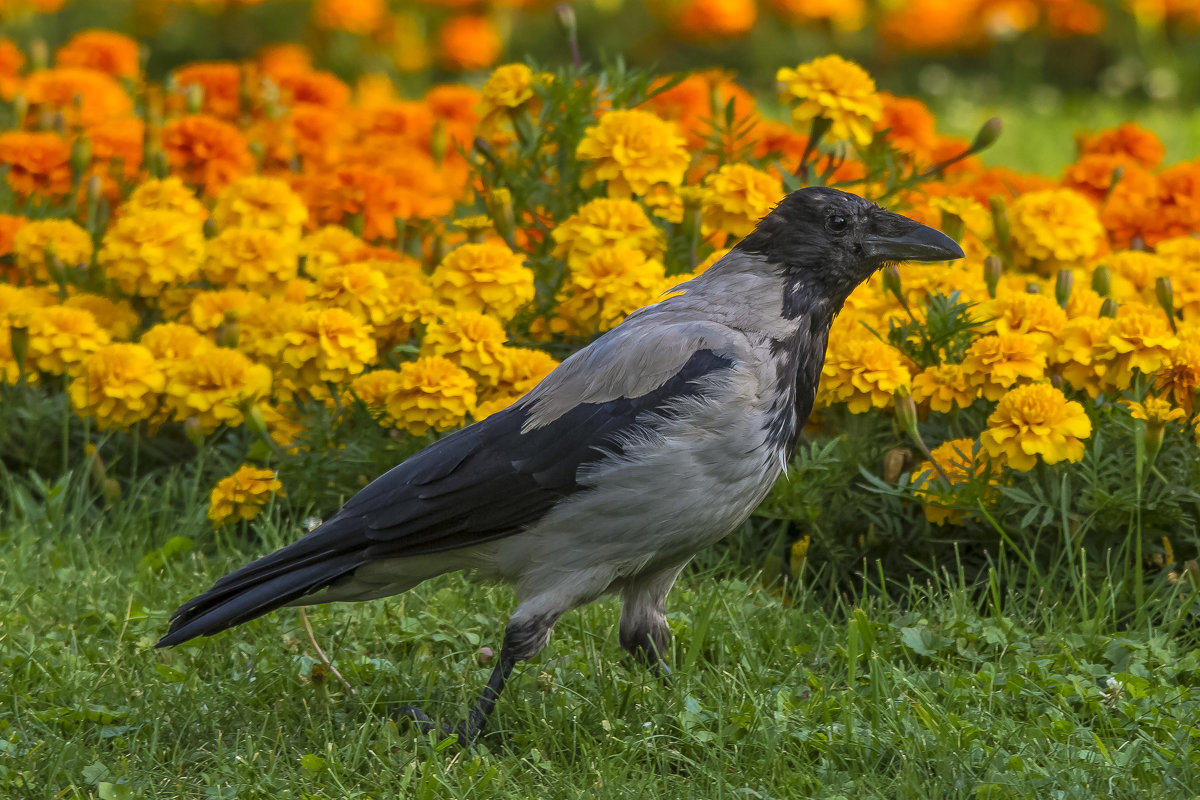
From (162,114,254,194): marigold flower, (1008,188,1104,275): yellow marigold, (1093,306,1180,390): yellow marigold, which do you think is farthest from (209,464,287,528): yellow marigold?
(1008,188,1104,275): yellow marigold

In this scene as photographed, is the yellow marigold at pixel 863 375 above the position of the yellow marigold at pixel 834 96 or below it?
below

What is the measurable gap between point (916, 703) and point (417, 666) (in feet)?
3.96

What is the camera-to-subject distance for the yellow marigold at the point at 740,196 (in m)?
4.32

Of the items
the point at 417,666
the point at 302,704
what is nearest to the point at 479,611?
the point at 417,666

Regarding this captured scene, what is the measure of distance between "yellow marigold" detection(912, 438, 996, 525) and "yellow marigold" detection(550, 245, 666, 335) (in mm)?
915

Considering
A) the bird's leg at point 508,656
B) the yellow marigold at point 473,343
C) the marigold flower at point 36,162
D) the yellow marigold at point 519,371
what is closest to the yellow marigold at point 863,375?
the yellow marigold at point 519,371

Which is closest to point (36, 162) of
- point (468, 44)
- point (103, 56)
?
point (103, 56)

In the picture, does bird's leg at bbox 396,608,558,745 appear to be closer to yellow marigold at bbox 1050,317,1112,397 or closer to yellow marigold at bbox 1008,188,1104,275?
yellow marigold at bbox 1050,317,1112,397

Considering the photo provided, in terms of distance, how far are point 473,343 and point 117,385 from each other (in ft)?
3.48

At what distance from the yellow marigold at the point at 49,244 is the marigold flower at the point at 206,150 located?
0.56 meters

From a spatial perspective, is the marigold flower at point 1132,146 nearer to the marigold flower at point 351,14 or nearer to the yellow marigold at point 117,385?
the yellow marigold at point 117,385

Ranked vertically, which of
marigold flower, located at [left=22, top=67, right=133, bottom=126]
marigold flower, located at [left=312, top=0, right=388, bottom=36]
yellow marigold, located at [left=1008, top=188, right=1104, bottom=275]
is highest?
marigold flower, located at [left=312, top=0, right=388, bottom=36]

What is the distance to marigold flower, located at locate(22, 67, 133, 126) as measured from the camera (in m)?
5.61

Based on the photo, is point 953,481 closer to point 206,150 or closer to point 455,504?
point 455,504
